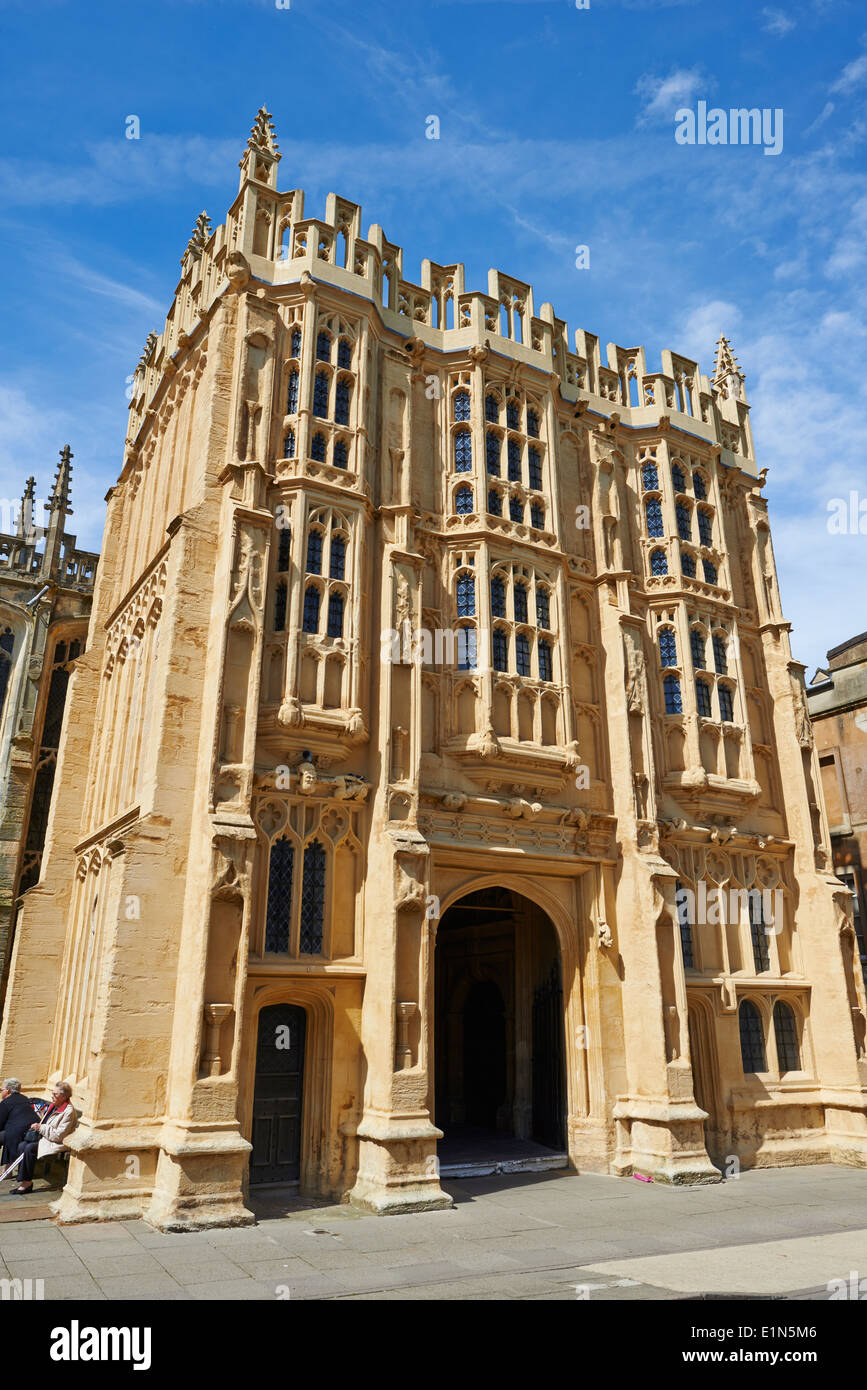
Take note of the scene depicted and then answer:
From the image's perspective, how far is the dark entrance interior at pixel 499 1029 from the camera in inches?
775

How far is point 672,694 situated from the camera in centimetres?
2225

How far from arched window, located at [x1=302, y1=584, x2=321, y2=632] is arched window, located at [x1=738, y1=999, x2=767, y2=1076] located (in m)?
12.6

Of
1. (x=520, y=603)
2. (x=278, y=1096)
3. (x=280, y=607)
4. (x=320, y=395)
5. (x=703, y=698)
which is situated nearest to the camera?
(x=278, y=1096)

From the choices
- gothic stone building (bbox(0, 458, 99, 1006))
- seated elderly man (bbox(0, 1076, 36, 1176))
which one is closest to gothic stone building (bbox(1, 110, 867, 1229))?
seated elderly man (bbox(0, 1076, 36, 1176))

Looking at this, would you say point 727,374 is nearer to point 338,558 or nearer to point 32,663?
point 338,558

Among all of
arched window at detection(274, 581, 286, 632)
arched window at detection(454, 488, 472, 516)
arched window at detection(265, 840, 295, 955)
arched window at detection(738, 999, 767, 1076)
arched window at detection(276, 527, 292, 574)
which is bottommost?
arched window at detection(738, 999, 767, 1076)

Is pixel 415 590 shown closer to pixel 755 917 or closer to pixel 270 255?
pixel 270 255

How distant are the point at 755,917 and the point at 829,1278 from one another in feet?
41.3

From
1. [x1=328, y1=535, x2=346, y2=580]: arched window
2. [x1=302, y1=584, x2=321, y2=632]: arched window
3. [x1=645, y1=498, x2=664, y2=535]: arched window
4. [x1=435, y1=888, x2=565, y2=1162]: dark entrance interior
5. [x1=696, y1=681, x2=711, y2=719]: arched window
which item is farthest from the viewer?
[x1=645, y1=498, x2=664, y2=535]: arched window

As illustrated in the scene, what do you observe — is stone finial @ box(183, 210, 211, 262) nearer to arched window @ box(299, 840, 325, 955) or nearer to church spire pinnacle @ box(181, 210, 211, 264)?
church spire pinnacle @ box(181, 210, 211, 264)

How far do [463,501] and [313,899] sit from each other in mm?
9325

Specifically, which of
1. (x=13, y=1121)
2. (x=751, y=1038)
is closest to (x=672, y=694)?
(x=751, y=1038)

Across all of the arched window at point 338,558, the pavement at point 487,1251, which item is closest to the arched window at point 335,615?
the arched window at point 338,558

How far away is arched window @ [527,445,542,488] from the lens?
2165 cm
